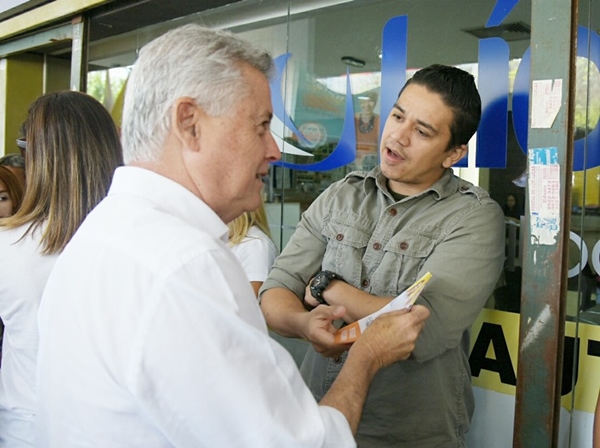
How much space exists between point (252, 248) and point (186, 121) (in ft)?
4.98

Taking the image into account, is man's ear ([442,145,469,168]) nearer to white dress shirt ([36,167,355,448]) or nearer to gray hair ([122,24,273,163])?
gray hair ([122,24,273,163])

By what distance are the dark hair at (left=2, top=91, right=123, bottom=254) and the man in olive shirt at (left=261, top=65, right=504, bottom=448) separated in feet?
2.20

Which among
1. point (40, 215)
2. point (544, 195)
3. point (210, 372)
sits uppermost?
point (544, 195)

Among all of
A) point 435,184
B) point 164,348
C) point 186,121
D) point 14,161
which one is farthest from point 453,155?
point 14,161

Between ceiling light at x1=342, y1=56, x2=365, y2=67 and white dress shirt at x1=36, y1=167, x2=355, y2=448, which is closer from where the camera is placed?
white dress shirt at x1=36, y1=167, x2=355, y2=448

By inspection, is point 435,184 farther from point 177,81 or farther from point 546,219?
point 177,81

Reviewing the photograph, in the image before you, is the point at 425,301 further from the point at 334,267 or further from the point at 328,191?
the point at 328,191

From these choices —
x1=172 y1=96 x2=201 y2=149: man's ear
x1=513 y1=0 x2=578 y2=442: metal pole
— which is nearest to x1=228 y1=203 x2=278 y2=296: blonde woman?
x1=513 y1=0 x2=578 y2=442: metal pole

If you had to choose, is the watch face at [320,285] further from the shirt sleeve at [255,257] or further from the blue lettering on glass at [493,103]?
the blue lettering on glass at [493,103]

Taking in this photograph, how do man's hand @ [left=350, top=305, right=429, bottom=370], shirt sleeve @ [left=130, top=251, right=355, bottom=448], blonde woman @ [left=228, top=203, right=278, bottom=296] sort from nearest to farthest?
shirt sleeve @ [left=130, top=251, right=355, bottom=448] → man's hand @ [left=350, top=305, right=429, bottom=370] → blonde woman @ [left=228, top=203, right=278, bottom=296]

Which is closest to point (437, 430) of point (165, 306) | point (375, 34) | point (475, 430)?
point (475, 430)

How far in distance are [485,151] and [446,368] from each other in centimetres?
102

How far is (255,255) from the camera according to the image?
2.67 m

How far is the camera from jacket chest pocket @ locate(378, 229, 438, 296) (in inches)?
74.2
